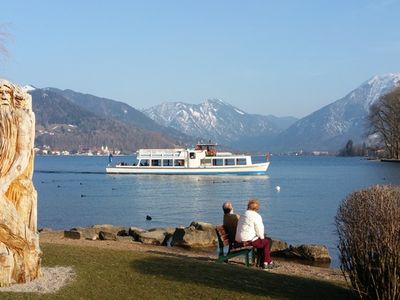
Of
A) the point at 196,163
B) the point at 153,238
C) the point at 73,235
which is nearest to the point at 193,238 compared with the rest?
the point at 153,238

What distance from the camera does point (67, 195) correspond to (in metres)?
53.0

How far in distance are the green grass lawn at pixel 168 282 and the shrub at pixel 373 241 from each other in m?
0.85

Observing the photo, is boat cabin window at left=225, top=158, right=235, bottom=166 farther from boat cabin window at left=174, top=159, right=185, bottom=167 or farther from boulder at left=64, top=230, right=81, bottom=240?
boulder at left=64, top=230, right=81, bottom=240

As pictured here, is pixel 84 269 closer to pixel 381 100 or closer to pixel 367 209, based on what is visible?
pixel 367 209

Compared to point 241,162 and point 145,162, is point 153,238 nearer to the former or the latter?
point 241,162

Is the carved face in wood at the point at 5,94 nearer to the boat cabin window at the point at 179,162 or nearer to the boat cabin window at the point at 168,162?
the boat cabin window at the point at 179,162

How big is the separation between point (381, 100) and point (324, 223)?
3458 inches

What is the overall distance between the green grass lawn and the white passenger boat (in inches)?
2726

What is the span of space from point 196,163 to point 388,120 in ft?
155

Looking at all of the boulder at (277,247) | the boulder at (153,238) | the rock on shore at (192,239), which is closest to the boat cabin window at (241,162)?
the rock on shore at (192,239)

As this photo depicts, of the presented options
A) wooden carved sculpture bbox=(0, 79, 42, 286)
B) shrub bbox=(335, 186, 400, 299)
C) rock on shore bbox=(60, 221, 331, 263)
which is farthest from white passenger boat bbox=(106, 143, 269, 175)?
shrub bbox=(335, 186, 400, 299)

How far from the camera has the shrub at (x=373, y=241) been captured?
29.5 ft

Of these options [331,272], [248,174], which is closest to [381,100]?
[248,174]

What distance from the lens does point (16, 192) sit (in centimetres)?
1003
